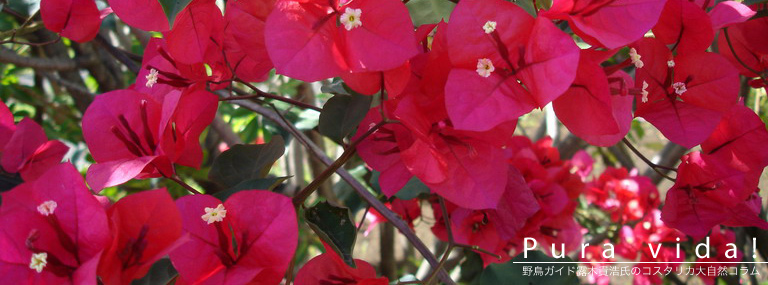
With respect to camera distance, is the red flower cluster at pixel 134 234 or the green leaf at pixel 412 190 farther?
the green leaf at pixel 412 190

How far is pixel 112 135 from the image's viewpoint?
0.50 metres

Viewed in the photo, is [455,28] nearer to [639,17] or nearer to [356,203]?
[639,17]

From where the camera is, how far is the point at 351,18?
1.36 feet

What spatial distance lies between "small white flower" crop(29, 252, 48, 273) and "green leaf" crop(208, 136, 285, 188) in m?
0.19

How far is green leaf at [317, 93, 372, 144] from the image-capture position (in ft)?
1.74

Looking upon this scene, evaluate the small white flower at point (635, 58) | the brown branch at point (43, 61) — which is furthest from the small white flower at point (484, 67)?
the brown branch at point (43, 61)

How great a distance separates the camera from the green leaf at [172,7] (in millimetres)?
431

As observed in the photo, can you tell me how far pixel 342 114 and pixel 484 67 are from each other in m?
0.17

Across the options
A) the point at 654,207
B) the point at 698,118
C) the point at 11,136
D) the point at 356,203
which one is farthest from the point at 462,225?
the point at 654,207

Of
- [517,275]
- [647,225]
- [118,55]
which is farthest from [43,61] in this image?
[647,225]

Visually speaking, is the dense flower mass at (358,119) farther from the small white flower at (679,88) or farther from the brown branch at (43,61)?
the brown branch at (43,61)

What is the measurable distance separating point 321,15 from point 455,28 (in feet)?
0.28

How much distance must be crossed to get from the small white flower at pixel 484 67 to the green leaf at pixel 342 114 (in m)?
0.13

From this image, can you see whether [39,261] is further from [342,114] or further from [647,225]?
[647,225]
